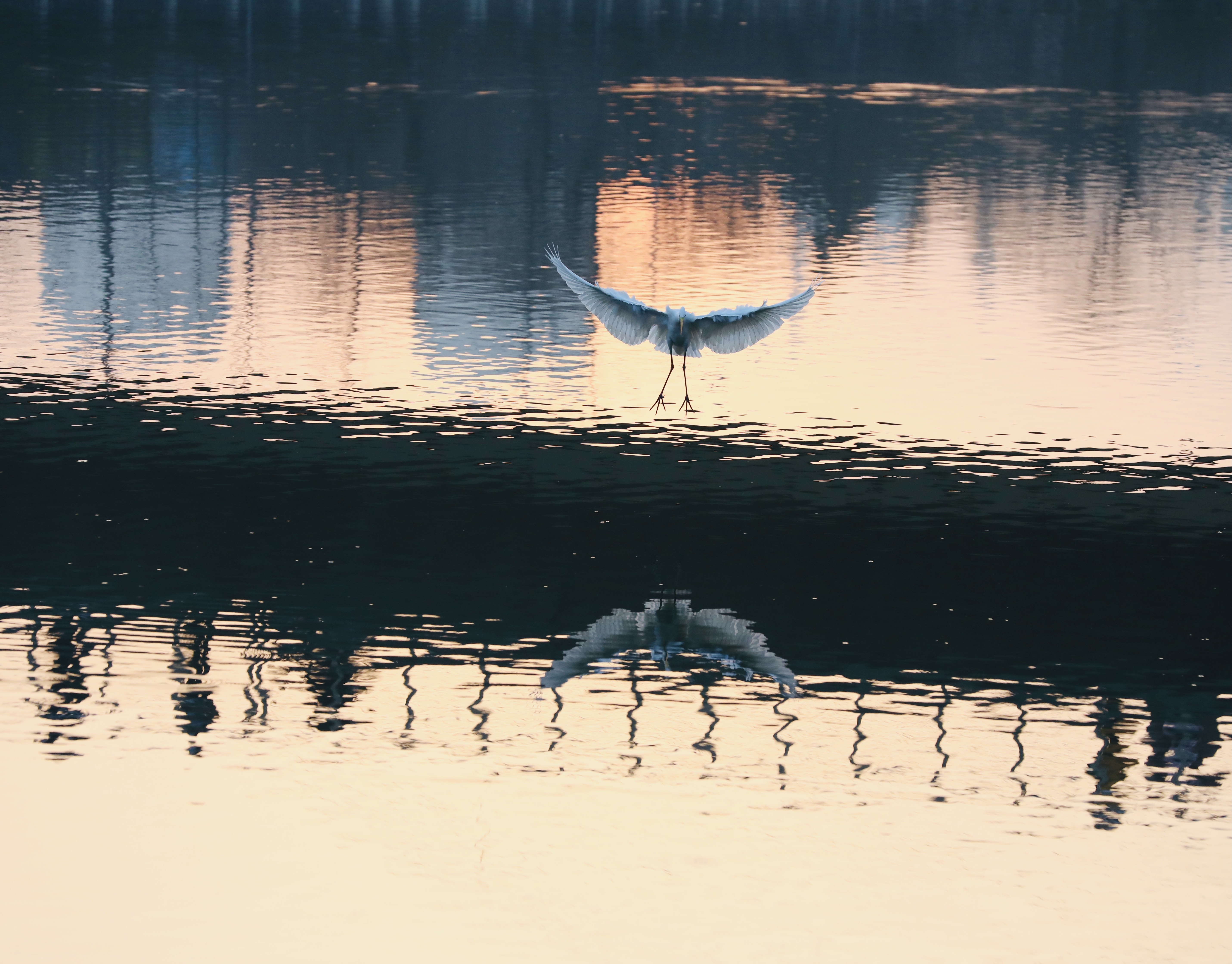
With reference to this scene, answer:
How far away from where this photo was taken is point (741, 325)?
12.6 metres

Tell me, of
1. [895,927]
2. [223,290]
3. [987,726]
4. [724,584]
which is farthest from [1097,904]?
[223,290]

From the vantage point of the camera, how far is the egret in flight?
40.8 feet

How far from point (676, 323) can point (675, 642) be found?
3.30 m

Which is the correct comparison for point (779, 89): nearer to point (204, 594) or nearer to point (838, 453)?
→ point (838, 453)

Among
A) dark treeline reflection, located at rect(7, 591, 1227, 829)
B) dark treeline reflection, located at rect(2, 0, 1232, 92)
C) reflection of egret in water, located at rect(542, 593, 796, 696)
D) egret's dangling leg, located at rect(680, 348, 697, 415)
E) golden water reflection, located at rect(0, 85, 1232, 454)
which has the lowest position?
dark treeline reflection, located at rect(7, 591, 1227, 829)

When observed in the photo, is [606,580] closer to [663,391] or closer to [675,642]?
[675,642]

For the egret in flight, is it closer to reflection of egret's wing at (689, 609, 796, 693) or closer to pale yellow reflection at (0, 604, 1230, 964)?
reflection of egret's wing at (689, 609, 796, 693)

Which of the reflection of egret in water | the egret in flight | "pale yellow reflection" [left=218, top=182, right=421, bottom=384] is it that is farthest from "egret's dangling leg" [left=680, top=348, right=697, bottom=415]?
the reflection of egret in water

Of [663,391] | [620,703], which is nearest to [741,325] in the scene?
[663,391]

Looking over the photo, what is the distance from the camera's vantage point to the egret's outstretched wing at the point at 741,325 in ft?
40.3

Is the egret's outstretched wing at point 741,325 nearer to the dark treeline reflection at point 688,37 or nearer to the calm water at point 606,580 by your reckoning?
the calm water at point 606,580

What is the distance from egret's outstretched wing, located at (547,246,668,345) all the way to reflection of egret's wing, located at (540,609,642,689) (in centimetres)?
296

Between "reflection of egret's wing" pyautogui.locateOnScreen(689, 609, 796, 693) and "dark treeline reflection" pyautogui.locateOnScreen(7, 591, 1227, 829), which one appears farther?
"reflection of egret's wing" pyautogui.locateOnScreen(689, 609, 796, 693)

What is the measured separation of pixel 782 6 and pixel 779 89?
28621mm
